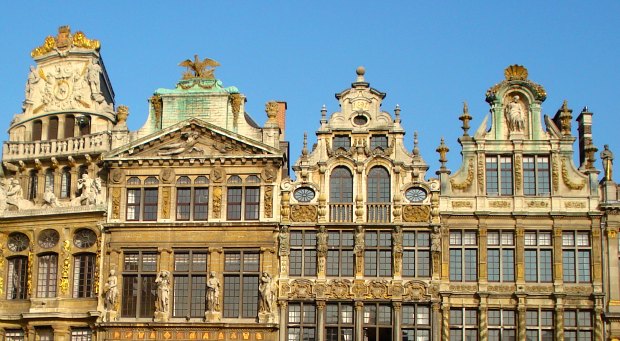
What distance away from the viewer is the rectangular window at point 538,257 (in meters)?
39.3

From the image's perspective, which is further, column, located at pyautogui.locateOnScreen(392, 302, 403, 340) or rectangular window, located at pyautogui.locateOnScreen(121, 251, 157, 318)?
rectangular window, located at pyautogui.locateOnScreen(121, 251, 157, 318)

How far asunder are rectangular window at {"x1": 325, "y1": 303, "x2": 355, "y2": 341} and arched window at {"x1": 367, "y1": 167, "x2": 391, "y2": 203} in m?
4.06

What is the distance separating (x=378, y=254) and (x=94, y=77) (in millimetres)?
13514

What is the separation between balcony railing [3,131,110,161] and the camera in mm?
42062

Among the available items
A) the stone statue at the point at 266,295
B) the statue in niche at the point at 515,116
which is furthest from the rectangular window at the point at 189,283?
the statue in niche at the point at 515,116

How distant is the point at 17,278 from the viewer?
139 feet

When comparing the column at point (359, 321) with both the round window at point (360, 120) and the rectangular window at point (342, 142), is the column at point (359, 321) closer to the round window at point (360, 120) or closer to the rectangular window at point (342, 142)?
the rectangular window at point (342, 142)

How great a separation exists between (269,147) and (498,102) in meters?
8.72

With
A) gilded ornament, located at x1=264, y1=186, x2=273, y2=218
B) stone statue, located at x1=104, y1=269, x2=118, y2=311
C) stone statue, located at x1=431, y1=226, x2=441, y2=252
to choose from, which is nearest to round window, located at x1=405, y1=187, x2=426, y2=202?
stone statue, located at x1=431, y1=226, x2=441, y2=252

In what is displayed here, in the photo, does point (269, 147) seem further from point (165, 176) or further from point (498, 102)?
point (498, 102)

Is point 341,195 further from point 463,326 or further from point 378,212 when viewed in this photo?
point 463,326

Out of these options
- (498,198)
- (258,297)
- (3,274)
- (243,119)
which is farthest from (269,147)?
(3,274)

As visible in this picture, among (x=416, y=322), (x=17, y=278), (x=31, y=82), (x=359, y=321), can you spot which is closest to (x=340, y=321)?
(x=359, y=321)

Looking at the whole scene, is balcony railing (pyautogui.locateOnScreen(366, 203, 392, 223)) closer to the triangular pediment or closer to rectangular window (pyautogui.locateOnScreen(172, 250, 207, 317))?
the triangular pediment
